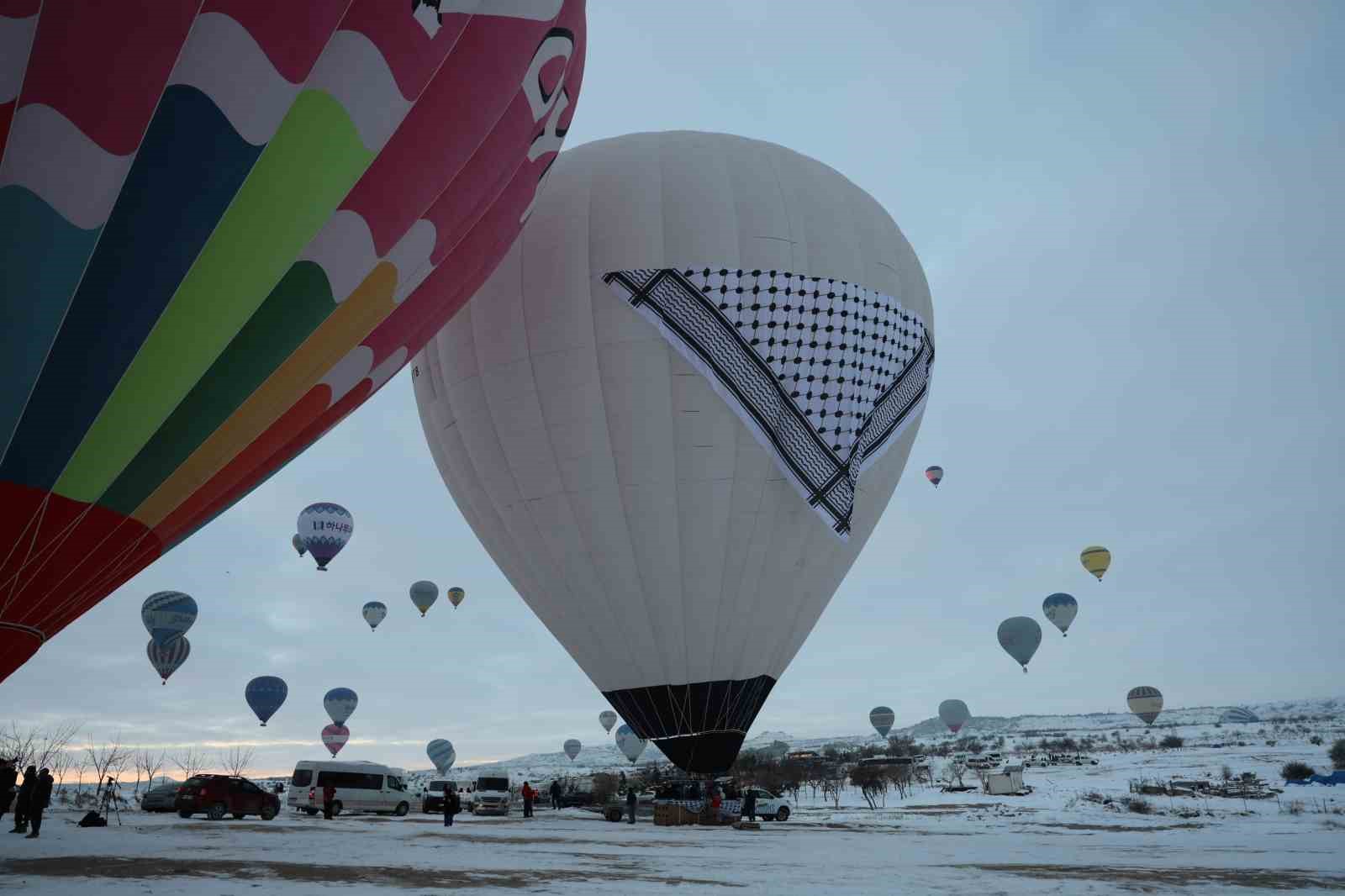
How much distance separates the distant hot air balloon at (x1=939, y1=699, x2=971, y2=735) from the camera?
74.1m

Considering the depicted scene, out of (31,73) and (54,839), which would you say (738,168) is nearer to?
(31,73)

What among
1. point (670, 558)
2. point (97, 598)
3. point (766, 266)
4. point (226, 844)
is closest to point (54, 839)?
point (226, 844)

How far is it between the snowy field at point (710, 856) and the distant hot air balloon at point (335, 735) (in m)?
27.8

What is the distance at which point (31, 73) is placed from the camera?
18.3ft

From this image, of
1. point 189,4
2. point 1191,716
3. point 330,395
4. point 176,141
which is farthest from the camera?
point 1191,716

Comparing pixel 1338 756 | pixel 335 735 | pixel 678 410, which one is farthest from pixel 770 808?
pixel 335 735

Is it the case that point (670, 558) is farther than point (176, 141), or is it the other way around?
point (670, 558)

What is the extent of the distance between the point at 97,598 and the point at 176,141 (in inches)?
158

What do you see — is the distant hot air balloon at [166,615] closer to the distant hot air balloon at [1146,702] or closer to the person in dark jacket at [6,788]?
the person in dark jacket at [6,788]

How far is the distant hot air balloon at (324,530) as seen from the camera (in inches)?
1282

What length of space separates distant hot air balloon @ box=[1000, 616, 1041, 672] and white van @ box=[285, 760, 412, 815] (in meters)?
31.4

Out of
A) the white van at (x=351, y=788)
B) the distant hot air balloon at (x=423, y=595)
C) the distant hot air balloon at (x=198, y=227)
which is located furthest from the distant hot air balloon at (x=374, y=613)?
the distant hot air balloon at (x=198, y=227)

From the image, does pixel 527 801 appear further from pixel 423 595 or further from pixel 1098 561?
pixel 1098 561

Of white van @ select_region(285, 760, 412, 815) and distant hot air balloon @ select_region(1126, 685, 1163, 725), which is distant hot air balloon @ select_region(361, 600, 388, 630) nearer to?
white van @ select_region(285, 760, 412, 815)
